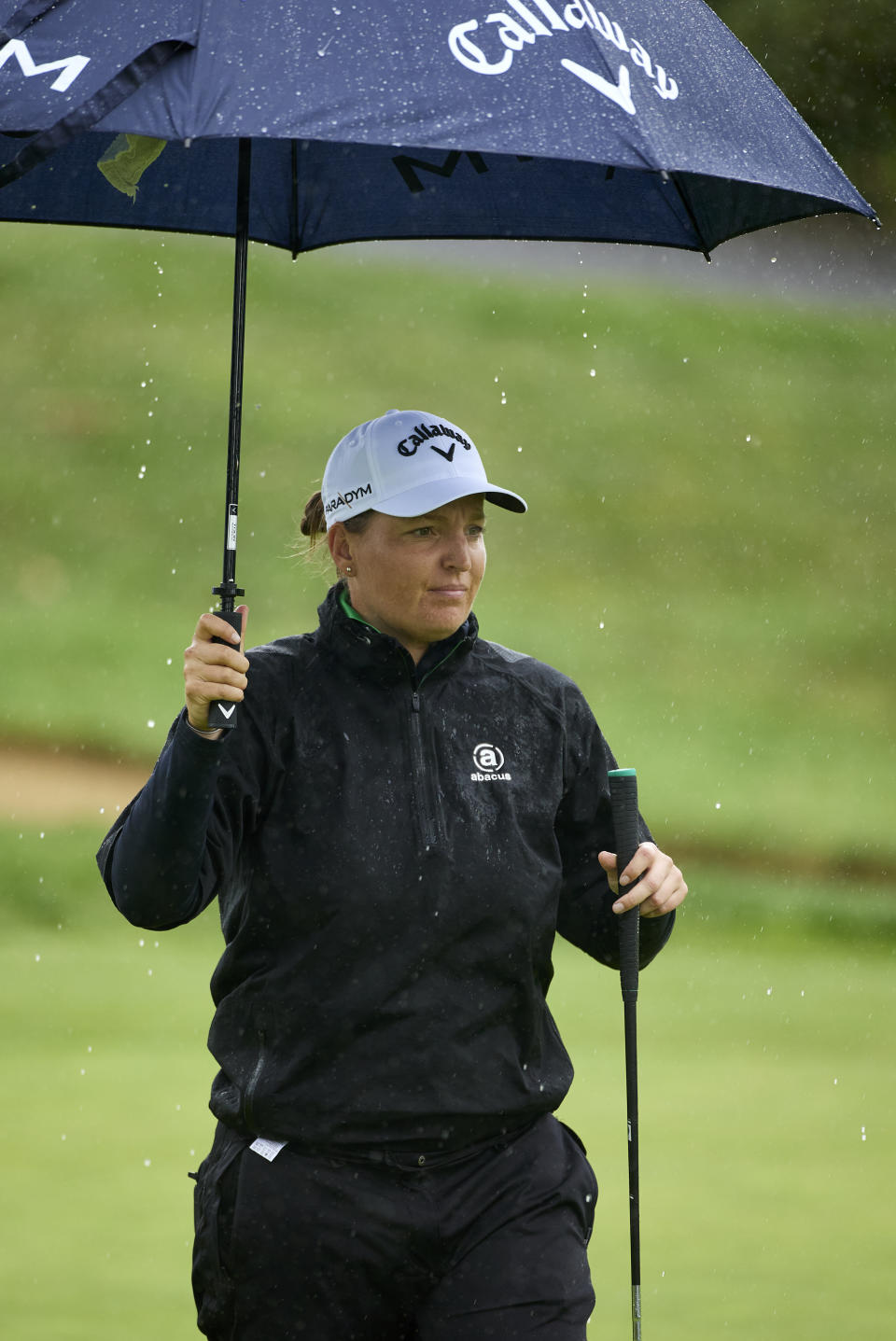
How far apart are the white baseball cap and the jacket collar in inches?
5.2

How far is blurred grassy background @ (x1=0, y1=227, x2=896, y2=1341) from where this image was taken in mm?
4387

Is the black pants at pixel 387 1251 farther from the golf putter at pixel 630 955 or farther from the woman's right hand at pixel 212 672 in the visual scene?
the woman's right hand at pixel 212 672

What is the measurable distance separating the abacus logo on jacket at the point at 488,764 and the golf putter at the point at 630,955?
131mm

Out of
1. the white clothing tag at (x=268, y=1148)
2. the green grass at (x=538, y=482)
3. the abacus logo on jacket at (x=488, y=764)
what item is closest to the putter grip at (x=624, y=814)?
the abacus logo on jacket at (x=488, y=764)

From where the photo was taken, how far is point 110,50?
1.79m

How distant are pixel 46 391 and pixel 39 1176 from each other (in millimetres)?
10046

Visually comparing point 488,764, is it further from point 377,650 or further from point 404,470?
point 404,470

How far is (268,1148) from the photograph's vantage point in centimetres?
203

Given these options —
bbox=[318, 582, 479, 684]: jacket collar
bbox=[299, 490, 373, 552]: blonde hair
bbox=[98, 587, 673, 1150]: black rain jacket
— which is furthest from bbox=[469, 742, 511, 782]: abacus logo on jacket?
bbox=[299, 490, 373, 552]: blonde hair

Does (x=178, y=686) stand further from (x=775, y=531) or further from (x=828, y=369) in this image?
(x=828, y=369)

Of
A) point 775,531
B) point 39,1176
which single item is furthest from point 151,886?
point 775,531

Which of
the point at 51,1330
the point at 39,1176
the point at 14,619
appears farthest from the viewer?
the point at 14,619

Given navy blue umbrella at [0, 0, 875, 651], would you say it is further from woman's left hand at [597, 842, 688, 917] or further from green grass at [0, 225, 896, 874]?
green grass at [0, 225, 896, 874]

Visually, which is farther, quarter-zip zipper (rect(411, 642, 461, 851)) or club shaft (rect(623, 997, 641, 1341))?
club shaft (rect(623, 997, 641, 1341))
